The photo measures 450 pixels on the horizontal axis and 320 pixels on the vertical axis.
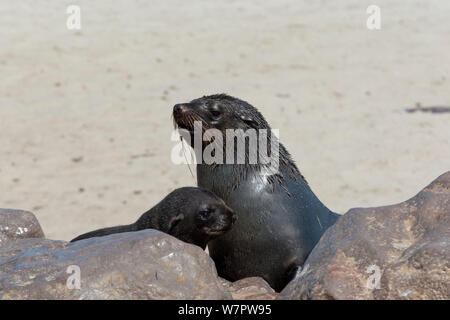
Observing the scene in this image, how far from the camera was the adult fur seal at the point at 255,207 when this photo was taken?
5785mm

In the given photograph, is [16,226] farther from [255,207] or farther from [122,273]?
[122,273]

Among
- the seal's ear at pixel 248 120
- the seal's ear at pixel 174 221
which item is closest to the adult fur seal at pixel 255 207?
the seal's ear at pixel 248 120

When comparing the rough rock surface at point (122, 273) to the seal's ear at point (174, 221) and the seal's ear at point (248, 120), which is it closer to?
the seal's ear at point (174, 221)

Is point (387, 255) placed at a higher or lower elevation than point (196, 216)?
higher

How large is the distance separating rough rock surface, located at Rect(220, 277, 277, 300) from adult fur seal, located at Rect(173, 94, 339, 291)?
0.49 ft

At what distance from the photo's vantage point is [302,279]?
452cm

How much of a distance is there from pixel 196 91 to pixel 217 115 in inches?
354

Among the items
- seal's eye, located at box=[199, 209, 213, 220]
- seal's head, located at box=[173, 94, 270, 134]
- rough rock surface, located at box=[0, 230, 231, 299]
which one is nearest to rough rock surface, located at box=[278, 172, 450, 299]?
rough rock surface, located at box=[0, 230, 231, 299]

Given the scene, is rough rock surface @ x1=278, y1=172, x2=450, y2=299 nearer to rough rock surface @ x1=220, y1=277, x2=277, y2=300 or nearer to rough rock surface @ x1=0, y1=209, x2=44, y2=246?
rough rock surface @ x1=220, y1=277, x2=277, y2=300

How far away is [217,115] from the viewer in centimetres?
605

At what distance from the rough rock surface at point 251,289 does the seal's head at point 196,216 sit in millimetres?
368

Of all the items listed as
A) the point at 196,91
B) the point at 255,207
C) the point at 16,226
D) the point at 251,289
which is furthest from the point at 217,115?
the point at 196,91

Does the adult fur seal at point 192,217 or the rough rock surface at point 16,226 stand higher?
the adult fur seal at point 192,217
